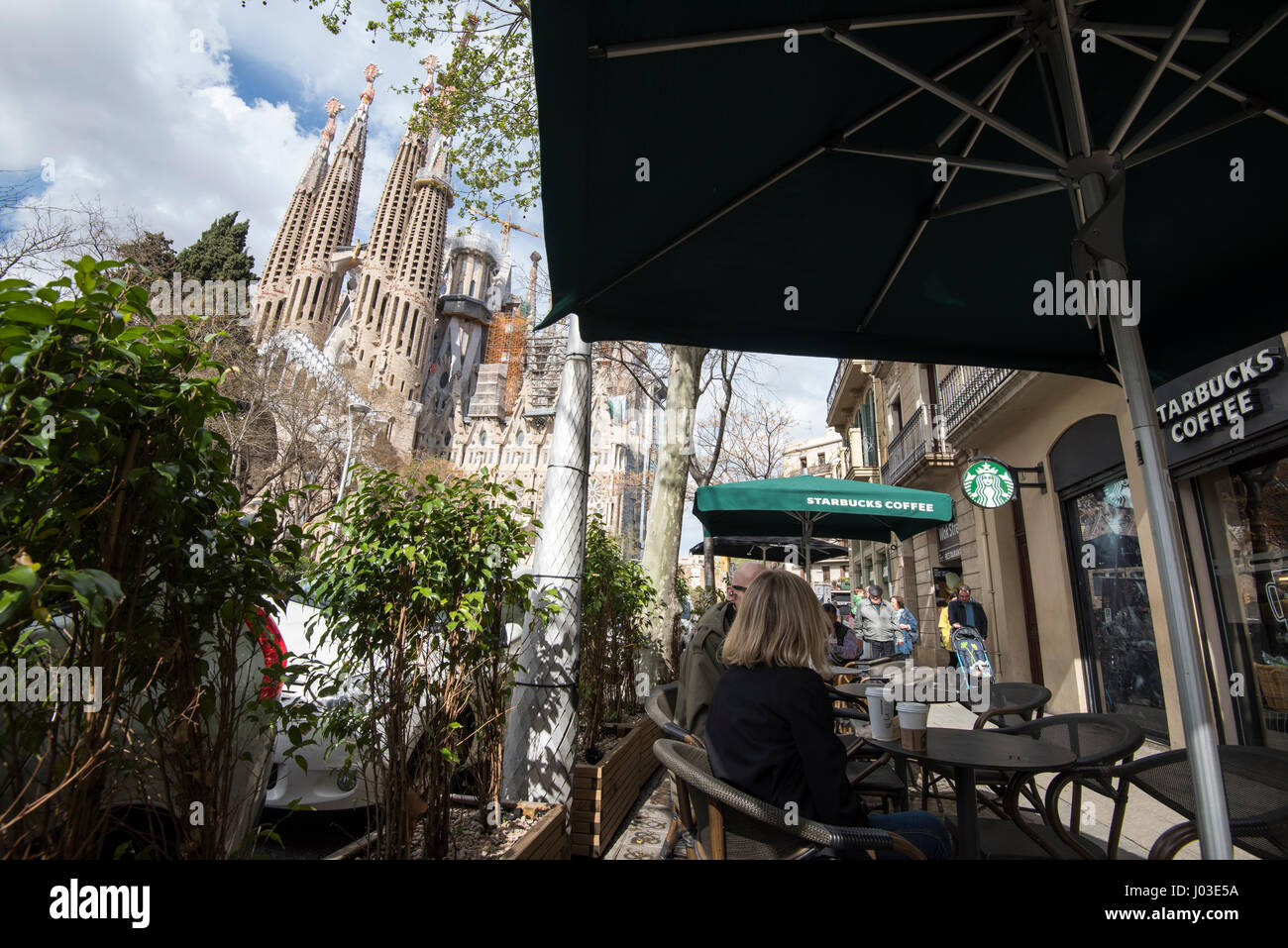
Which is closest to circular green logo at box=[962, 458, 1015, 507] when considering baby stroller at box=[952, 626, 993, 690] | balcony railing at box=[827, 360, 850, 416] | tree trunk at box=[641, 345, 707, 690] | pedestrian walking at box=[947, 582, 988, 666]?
pedestrian walking at box=[947, 582, 988, 666]

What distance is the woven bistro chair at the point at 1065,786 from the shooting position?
2.62m

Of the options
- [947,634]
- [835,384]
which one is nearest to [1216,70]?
[947,634]

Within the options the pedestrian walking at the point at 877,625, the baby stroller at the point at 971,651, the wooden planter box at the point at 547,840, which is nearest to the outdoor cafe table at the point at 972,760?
the wooden planter box at the point at 547,840

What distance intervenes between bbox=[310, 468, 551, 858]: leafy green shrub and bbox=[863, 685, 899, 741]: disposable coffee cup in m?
1.70

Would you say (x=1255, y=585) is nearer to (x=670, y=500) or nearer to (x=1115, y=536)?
(x=1115, y=536)

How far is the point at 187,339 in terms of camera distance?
165 centimetres

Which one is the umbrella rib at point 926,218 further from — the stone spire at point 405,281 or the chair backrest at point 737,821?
the stone spire at point 405,281

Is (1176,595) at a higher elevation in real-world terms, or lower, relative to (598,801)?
higher

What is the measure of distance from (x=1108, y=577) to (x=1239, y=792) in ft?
23.1

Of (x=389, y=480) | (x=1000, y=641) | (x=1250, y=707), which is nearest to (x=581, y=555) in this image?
(x=389, y=480)

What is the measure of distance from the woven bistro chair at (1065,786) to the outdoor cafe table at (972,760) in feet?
0.33

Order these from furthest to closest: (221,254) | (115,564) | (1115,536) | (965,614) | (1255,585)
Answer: (221,254)
(965,614)
(1115,536)
(1255,585)
(115,564)

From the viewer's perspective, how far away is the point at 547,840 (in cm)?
285

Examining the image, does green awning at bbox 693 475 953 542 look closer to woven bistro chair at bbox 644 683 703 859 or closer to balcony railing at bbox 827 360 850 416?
woven bistro chair at bbox 644 683 703 859
